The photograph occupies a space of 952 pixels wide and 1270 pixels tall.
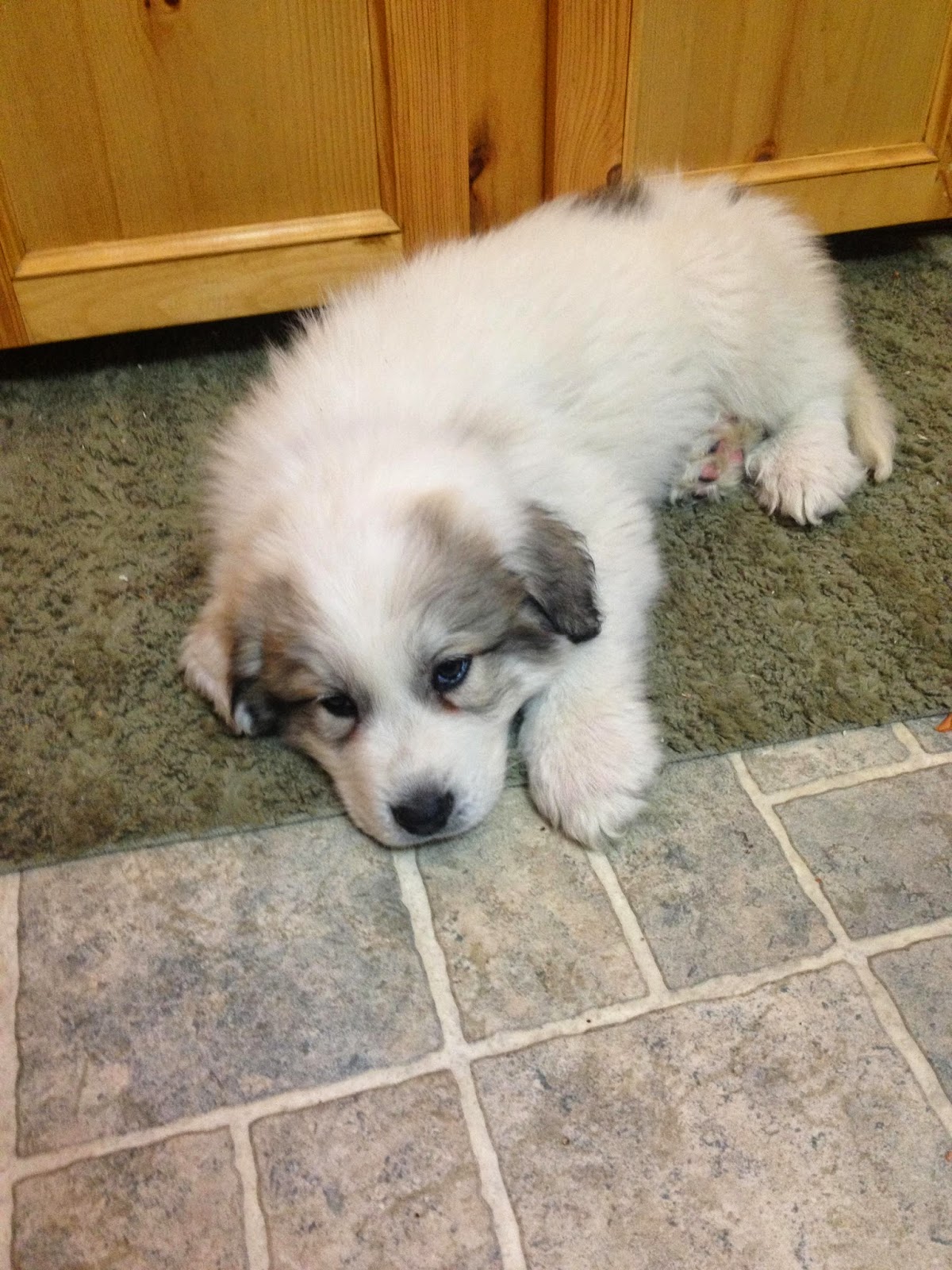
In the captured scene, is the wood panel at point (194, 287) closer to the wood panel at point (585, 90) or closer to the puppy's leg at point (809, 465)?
the wood panel at point (585, 90)

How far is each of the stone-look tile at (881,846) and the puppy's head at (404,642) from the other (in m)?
0.50

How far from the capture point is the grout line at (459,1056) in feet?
4.63

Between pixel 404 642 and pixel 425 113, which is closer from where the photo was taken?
pixel 404 642

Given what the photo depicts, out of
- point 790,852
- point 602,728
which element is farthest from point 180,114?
point 790,852

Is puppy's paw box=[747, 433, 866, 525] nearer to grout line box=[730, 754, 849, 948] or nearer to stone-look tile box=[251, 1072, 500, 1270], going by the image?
grout line box=[730, 754, 849, 948]

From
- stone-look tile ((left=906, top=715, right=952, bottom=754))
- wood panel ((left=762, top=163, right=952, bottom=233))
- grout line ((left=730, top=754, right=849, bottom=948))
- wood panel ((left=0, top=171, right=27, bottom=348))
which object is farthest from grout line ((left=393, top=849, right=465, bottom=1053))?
wood panel ((left=762, top=163, right=952, bottom=233))

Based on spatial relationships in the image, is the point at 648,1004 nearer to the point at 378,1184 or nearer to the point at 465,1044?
the point at 465,1044

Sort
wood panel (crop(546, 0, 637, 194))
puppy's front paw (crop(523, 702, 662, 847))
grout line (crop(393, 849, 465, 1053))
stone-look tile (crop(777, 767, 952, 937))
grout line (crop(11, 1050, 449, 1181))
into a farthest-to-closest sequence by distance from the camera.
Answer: wood panel (crop(546, 0, 637, 194)), puppy's front paw (crop(523, 702, 662, 847)), stone-look tile (crop(777, 767, 952, 937)), grout line (crop(393, 849, 465, 1053)), grout line (crop(11, 1050, 449, 1181))

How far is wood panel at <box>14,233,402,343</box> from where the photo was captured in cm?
262

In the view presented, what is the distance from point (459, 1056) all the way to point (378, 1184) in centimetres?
20

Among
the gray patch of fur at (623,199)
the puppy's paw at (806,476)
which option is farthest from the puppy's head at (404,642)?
the gray patch of fur at (623,199)

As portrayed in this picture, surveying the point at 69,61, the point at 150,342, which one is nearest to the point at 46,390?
the point at 150,342

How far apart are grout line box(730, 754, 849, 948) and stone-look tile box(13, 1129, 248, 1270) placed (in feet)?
3.08

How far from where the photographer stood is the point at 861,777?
6.19 ft
